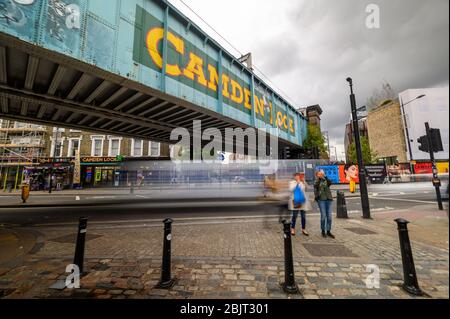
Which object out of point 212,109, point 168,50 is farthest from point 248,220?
point 168,50

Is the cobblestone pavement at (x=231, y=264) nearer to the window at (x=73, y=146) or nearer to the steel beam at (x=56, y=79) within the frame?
the steel beam at (x=56, y=79)

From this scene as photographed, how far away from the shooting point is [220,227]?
6938mm

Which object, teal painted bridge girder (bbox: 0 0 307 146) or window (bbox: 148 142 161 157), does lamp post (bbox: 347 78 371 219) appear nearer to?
teal painted bridge girder (bbox: 0 0 307 146)

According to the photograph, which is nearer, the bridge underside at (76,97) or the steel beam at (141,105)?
the bridge underside at (76,97)

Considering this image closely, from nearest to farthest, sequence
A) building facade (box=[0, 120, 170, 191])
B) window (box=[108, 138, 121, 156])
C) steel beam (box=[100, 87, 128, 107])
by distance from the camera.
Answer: steel beam (box=[100, 87, 128, 107]), building facade (box=[0, 120, 170, 191]), window (box=[108, 138, 121, 156])

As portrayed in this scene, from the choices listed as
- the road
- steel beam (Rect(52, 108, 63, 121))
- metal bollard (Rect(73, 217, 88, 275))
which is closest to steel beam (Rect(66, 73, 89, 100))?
steel beam (Rect(52, 108, 63, 121))

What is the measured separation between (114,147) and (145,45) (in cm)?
2582

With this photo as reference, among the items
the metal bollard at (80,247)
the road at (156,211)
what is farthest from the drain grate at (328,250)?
the metal bollard at (80,247)

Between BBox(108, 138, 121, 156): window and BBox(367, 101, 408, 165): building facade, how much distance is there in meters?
46.2

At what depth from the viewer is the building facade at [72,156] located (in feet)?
92.2

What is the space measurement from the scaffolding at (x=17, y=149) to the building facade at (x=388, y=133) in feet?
191

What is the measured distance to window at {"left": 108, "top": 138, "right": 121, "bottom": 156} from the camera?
29.1 metres

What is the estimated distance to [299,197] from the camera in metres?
5.79

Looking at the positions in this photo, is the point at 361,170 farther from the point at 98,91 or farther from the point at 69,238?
the point at 98,91
